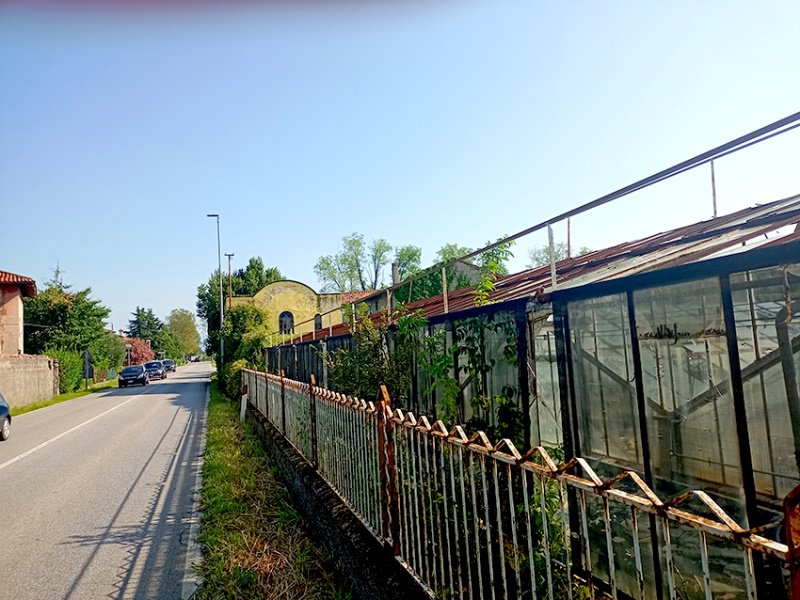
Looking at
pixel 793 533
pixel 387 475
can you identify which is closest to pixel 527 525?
pixel 793 533

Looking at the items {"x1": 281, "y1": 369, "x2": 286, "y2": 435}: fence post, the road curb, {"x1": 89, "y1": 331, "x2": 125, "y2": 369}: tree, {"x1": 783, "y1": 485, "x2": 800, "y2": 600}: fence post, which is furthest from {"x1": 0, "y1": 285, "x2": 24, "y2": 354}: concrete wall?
{"x1": 783, "y1": 485, "x2": 800, "y2": 600}: fence post

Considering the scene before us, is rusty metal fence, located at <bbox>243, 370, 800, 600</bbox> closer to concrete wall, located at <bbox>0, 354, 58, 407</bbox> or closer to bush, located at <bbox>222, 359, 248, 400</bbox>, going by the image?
bush, located at <bbox>222, 359, 248, 400</bbox>

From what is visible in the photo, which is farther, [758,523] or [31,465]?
[31,465]

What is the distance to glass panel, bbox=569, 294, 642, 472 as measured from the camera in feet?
9.92

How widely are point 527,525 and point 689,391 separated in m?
1.45

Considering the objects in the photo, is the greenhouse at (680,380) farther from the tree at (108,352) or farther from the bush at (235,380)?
the tree at (108,352)

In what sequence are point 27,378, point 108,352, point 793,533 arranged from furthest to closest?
point 108,352 → point 27,378 → point 793,533

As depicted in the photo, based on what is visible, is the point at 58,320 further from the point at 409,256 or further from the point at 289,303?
the point at 409,256

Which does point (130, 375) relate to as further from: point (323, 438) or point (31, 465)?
point (323, 438)

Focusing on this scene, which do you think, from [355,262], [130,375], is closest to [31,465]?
[130,375]

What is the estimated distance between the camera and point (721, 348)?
261cm

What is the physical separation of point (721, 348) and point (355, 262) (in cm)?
5809

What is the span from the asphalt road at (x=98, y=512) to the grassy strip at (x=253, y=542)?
0.87 ft

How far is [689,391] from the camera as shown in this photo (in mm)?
2770
